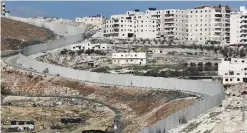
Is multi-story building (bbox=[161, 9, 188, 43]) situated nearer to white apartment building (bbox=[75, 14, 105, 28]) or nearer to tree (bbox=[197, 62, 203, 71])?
white apartment building (bbox=[75, 14, 105, 28])

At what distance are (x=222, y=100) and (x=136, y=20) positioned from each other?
73.8 meters

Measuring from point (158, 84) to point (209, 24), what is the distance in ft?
194

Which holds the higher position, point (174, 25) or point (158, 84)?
point (174, 25)

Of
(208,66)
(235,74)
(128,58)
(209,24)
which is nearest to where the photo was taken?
(235,74)

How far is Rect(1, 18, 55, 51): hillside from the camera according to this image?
114m

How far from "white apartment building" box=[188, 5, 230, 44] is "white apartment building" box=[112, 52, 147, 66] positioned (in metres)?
31.3

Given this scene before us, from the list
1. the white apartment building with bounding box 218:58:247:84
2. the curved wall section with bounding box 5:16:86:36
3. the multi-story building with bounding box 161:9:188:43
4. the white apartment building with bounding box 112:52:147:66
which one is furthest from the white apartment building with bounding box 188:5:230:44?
the white apartment building with bounding box 218:58:247:84

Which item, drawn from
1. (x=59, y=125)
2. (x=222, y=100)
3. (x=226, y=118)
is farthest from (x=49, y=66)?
(x=226, y=118)

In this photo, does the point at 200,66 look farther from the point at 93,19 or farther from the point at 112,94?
the point at 93,19

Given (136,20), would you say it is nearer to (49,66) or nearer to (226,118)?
(49,66)

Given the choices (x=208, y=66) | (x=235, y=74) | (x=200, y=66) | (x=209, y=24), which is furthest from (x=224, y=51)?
(x=235, y=74)

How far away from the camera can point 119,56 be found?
9319cm

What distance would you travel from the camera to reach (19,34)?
122438 mm

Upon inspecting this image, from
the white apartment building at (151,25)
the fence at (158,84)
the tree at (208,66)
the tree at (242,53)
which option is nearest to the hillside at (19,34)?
the fence at (158,84)
